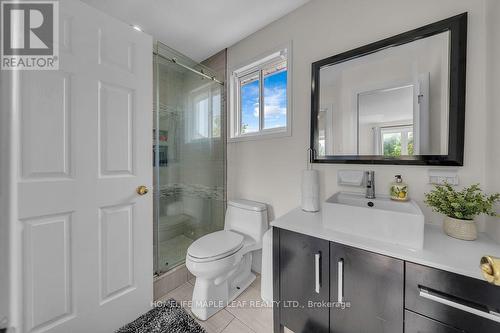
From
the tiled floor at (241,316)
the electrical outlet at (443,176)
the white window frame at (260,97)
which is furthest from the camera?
the white window frame at (260,97)

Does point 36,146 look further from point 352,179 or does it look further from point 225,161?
point 352,179

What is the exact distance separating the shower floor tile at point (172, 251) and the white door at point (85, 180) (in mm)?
322

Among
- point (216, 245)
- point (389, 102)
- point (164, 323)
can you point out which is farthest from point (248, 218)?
point (389, 102)

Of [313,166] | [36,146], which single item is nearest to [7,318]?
[36,146]

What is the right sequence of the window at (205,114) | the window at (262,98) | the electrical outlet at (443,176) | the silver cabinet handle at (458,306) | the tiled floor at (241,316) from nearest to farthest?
the silver cabinet handle at (458,306) → the electrical outlet at (443,176) → the tiled floor at (241,316) → the window at (262,98) → the window at (205,114)

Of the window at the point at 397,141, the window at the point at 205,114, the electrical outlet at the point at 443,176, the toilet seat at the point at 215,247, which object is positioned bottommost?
the toilet seat at the point at 215,247

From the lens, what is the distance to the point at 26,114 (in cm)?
91

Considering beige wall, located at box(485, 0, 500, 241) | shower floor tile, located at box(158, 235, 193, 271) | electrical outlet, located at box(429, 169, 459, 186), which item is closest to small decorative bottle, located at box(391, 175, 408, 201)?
electrical outlet, located at box(429, 169, 459, 186)

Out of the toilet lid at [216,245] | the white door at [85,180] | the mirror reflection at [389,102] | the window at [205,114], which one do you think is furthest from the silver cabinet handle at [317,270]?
the window at [205,114]

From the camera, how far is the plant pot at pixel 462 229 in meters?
0.89

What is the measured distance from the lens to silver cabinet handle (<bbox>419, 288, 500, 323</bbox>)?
64 centimetres

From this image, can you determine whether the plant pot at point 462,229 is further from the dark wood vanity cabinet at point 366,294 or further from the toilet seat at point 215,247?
the toilet seat at point 215,247

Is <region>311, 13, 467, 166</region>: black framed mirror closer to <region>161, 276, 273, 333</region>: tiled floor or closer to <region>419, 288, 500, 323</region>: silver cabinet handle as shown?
<region>419, 288, 500, 323</region>: silver cabinet handle

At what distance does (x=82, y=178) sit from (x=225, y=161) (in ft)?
4.41
